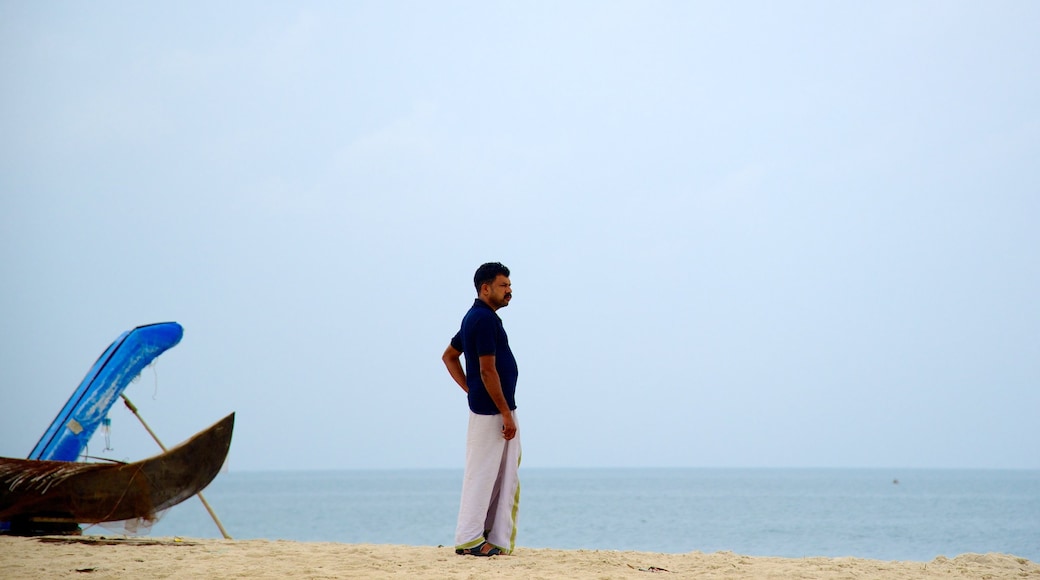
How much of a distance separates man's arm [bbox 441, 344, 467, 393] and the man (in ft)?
0.47

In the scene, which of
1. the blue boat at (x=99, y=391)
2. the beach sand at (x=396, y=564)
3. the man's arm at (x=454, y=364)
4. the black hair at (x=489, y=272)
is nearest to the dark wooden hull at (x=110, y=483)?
the beach sand at (x=396, y=564)

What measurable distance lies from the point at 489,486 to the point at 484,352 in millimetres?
825

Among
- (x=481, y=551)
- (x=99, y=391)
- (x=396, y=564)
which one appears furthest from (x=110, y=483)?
(x=481, y=551)

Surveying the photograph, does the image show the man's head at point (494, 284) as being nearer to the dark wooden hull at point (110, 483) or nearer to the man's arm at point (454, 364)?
the man's arm at point (454, 364)

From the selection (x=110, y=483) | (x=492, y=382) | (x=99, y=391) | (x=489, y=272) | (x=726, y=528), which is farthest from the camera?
(x=726, y=528)

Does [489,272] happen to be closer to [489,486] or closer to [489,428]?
[489,428]

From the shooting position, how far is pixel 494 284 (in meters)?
5.87

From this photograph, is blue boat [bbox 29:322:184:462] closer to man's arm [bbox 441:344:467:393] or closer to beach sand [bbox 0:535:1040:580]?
beach sand [bbox 0:535:1040:580]

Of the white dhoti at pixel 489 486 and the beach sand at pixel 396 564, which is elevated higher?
the white dhoti at pixel 489 486

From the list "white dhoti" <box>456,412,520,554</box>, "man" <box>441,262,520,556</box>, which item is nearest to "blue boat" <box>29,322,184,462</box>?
"man" <box>441,262,520,556</box>

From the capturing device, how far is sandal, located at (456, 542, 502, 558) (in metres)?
5.66

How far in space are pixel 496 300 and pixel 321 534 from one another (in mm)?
33389

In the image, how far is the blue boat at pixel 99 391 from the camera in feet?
26.7

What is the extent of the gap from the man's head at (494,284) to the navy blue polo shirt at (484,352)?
0.06 metres
